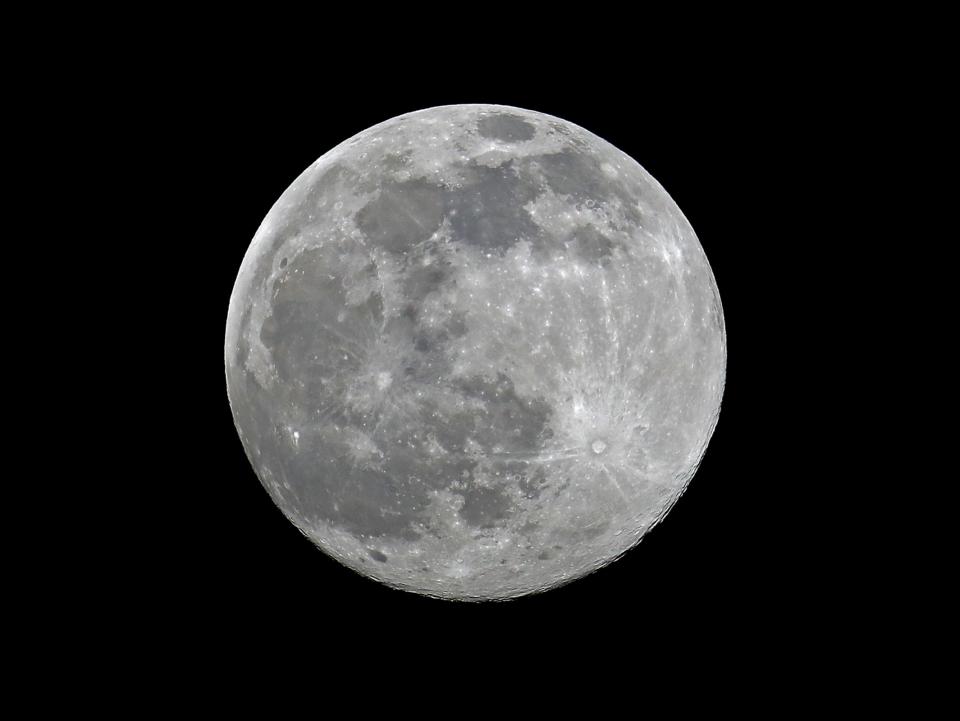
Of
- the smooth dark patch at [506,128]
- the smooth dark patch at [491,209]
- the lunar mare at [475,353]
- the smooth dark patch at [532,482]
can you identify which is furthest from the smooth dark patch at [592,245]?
the smooth dark patch at [532,482]

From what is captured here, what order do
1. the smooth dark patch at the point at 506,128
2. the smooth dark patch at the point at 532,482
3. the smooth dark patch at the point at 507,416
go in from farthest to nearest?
the smooth dark patch at the point at 506,128 → the smooth dark patch at the point at 532,482 → the smooth dark patch at the point at 507,416

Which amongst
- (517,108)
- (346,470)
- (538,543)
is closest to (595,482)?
(538,543)

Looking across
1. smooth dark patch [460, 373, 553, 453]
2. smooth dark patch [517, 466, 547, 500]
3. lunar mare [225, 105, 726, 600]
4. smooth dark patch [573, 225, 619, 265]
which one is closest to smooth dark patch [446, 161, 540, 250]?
lunar mare [225, 105, 726, 600]

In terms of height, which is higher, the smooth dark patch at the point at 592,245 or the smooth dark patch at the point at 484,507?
the smooth dark patch at the point at 592,245

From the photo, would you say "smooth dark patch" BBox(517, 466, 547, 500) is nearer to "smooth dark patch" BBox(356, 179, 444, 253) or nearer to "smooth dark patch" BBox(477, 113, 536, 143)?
"smooth dark patch" BBox(356, 179, 444, 253)

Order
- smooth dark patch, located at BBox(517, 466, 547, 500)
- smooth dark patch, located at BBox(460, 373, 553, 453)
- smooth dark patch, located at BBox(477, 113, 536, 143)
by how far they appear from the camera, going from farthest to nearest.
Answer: smooth dark patch, located at BBox(477, 113, 536, 143) → smooth dark patch, located at BBox(517, 466, 547, 500) → smooth dark patch, located at BBox(460, 373, 553, 453)

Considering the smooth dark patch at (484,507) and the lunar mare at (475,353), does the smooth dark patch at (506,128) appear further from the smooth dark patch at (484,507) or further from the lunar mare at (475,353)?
the smooth dark patch at (484,507)
